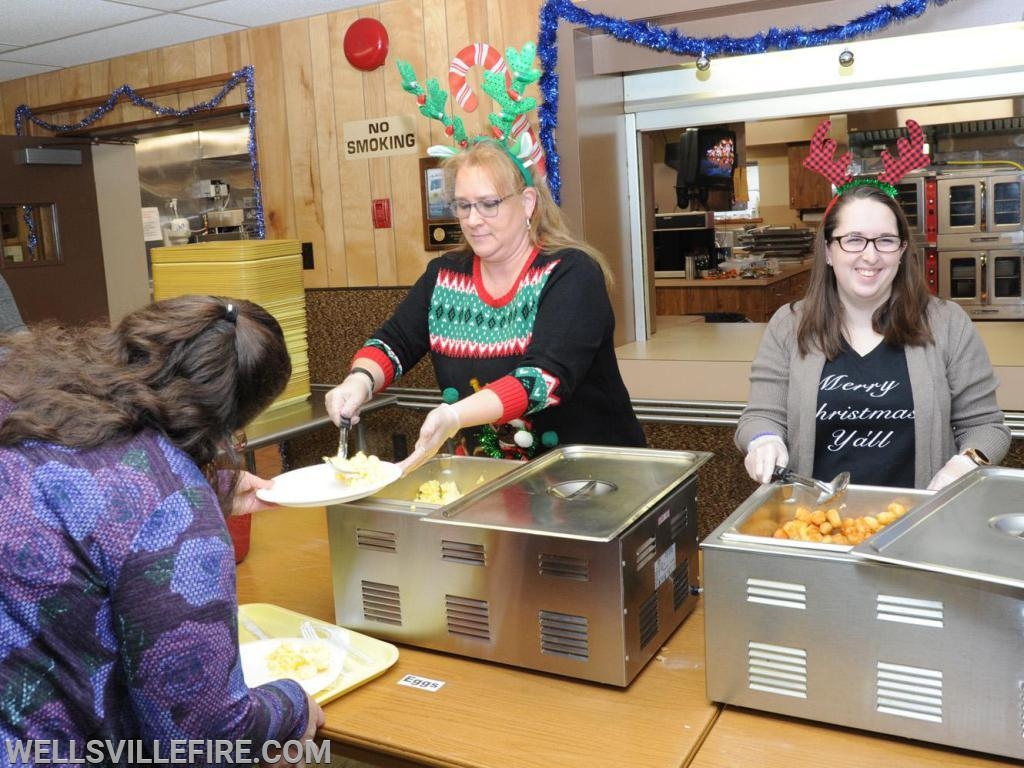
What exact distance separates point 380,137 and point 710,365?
4.98ft

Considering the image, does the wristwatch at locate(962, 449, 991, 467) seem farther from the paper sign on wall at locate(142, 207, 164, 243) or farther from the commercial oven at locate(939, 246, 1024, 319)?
the paper sign on wall at locate(142, 207, 164, 243)

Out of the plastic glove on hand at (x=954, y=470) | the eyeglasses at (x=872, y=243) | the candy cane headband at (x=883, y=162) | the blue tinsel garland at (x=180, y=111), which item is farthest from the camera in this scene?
the blue tinsel garland at (x=180, y=111)

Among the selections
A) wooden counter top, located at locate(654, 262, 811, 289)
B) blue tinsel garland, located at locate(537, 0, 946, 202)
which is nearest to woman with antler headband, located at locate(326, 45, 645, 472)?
blue tinsel garland, located at locate(537, 0, 946, 202)

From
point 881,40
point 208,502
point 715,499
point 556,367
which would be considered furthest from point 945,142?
point 208,502

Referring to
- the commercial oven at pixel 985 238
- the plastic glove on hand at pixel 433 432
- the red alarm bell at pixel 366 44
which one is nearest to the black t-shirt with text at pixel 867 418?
the plastic glove on hand at pixel 433 432

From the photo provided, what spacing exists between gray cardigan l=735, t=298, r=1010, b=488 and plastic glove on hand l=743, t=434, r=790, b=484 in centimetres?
13

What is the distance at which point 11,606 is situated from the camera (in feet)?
3.11

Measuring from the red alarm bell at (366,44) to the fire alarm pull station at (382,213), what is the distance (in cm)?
49

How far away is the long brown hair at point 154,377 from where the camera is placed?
996 millimetres

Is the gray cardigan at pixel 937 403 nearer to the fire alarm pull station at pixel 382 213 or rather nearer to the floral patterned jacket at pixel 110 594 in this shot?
the floral patterned jacket at pixel 110 594

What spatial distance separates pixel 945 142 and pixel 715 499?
3.32m

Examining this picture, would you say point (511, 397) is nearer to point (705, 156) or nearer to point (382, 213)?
point (382, 213)

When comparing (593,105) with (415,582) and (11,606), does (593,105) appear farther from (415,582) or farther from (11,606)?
(11,606)

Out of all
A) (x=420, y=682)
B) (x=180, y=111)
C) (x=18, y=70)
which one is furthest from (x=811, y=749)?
(x=18, y=70)
